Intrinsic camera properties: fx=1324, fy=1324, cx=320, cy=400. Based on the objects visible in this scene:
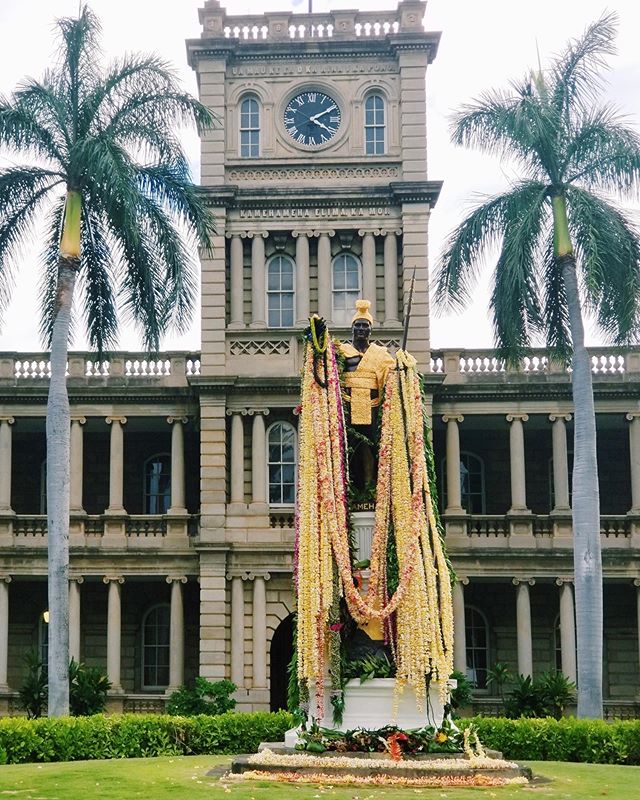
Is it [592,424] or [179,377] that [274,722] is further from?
[179,377]

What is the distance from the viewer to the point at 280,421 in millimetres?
32750

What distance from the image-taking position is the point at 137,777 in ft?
47.7

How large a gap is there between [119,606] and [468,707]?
8867 mm

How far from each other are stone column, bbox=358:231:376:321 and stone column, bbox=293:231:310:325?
144cm

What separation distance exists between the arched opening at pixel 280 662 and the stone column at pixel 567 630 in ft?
21.6

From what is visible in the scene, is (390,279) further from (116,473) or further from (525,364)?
(116,473)

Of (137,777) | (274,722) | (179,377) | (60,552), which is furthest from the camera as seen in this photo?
(179,377)

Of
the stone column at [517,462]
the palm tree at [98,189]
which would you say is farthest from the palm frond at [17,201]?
the stone column at [517,462]

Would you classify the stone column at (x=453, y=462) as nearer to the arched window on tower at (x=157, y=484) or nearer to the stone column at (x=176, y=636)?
the stone column at (x=176, y=636)

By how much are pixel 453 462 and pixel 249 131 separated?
10.1 metres

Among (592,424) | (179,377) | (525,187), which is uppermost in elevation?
(525,187)

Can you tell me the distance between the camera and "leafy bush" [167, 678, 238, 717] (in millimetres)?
29156

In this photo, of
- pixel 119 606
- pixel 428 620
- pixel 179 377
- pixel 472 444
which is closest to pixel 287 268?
pixel 179 377

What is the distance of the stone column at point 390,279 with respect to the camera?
33.0 metres
